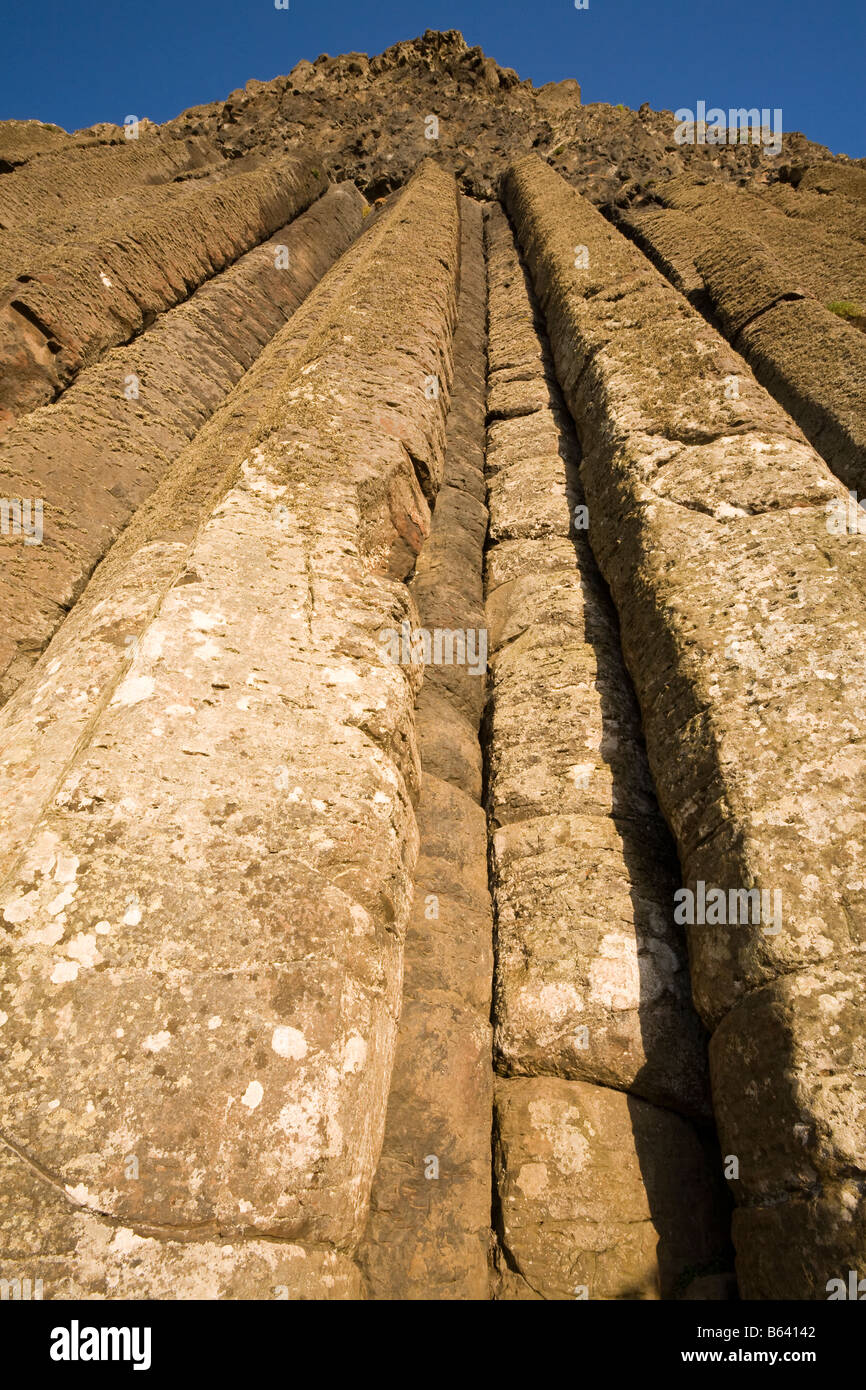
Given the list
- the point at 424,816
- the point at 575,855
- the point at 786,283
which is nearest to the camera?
the point at 575,855

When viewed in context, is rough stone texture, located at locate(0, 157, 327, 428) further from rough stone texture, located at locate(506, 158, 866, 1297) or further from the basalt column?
rough stone texture, located at locate(506, 158, 866, 1297)

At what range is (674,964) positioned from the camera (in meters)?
3.33

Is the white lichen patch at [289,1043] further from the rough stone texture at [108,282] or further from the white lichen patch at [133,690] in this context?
the rough stone texture at [108,282]

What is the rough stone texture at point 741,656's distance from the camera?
2.60 metres

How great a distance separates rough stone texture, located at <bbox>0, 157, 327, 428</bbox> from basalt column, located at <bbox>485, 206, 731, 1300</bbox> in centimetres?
453

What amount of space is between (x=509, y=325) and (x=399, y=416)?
549 cm

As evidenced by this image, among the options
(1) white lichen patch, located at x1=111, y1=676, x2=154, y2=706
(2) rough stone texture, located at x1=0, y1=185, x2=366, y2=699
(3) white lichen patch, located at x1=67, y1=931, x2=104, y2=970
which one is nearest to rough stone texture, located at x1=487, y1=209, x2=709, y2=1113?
(3) white lichen patch, located at x1=67, y1=931, x2=104, y2=970

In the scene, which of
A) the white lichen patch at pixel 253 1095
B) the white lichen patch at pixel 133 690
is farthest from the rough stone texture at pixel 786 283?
the white lichen patch at pixel 253 1095

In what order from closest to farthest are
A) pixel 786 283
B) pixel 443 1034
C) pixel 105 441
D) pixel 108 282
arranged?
pixel 443 1034 < pixel 105 441 < pixel 108 282 < pixel 786 283

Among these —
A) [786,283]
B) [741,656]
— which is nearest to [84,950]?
[741,656]

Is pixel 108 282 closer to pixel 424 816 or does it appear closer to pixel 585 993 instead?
pixel 424 816

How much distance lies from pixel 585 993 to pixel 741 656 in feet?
6.15

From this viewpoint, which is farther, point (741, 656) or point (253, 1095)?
point (741, 656)

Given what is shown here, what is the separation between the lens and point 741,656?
3.46 m
